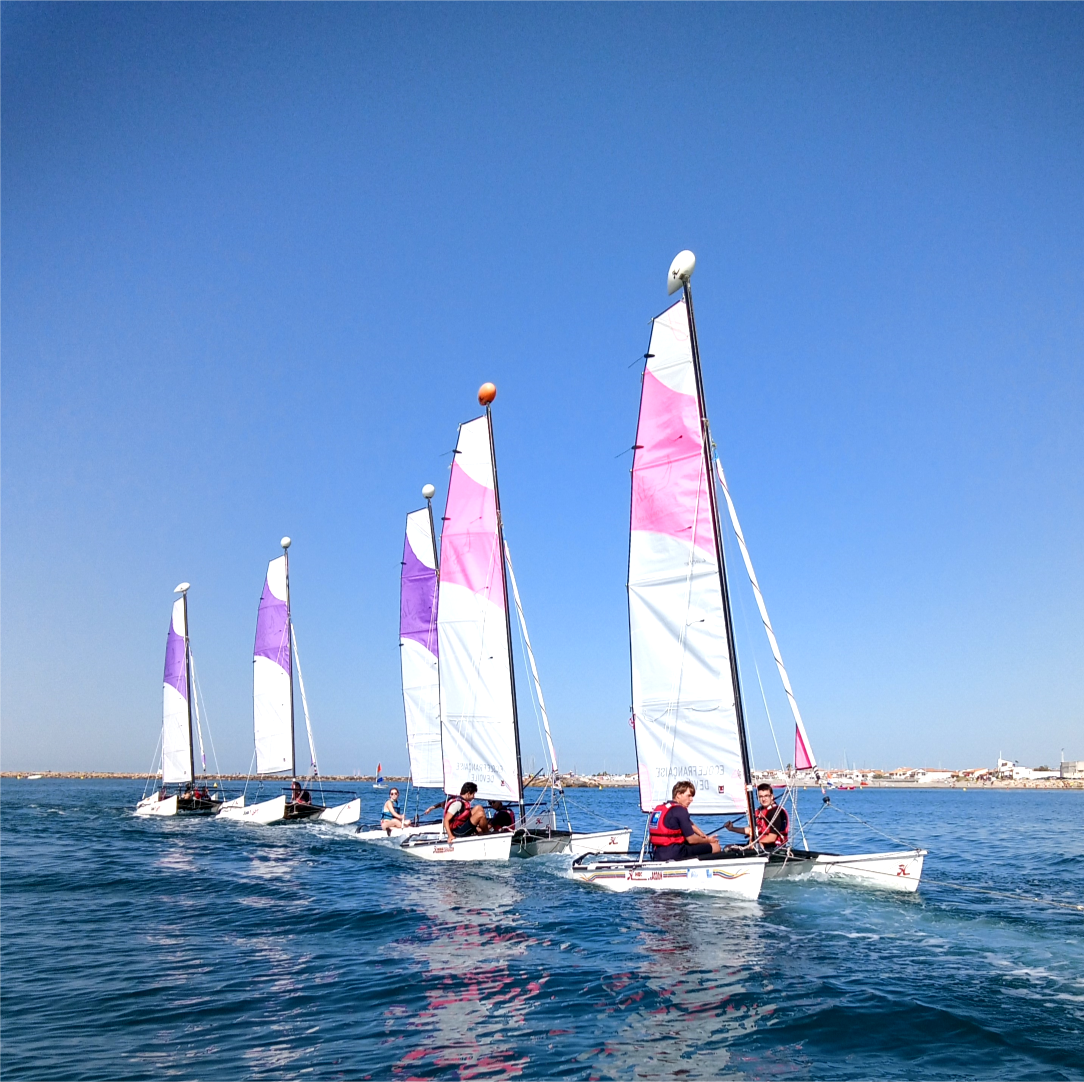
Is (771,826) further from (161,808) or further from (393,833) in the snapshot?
(161,808)

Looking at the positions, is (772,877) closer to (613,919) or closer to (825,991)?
(613,919)

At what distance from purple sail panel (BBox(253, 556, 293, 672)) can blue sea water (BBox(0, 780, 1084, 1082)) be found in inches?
771

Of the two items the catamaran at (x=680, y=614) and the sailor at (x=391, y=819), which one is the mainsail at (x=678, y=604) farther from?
the sailor at (x=391, y=819)

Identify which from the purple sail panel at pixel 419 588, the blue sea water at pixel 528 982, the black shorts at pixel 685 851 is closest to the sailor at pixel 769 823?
the black shorts at pixel 685 851

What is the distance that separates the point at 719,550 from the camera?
15414 mm

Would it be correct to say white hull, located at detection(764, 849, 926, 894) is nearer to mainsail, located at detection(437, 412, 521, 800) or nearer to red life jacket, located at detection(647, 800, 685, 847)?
red life jacket, located at detection(647, 800, 685, 847)

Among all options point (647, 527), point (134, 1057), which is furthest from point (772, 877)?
point (134, 1057)

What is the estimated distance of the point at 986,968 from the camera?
366 inches

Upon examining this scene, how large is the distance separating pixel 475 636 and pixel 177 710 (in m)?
26.5

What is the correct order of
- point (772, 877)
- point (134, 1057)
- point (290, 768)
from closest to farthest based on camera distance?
1. point (134, 1057)
2. point (772, 877)
3. point (290, 768)

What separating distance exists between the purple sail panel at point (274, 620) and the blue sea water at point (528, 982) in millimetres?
19580

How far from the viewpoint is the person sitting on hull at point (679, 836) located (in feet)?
45.8

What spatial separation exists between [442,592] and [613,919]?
12095 mm

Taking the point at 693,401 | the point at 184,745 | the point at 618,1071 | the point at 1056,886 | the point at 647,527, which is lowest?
the point at 1056,886
